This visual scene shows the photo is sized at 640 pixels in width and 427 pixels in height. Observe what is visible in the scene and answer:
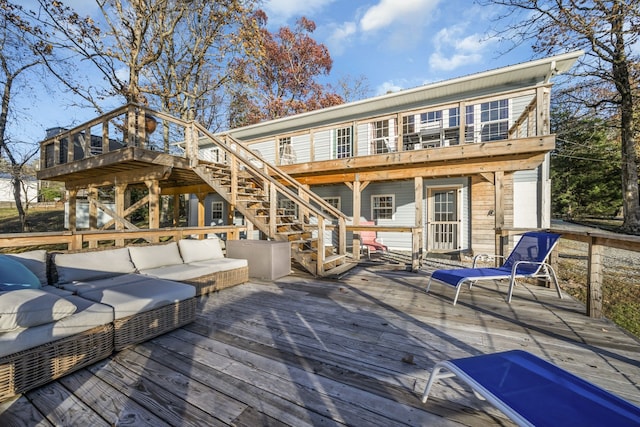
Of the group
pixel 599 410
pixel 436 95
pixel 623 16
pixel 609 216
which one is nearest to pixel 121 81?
pixel 436 95

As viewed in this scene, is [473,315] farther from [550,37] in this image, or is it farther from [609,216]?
[609,216]

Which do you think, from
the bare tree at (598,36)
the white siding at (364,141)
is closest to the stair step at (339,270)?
the white siding at (364,141)

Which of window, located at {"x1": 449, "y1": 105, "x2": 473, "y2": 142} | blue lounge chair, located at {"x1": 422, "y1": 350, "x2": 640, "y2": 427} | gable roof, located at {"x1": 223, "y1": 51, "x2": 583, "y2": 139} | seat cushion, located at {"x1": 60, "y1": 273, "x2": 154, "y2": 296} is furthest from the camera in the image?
window, located at {"x1": 449, "y1": 105, "x2": 473, "y2": 142}

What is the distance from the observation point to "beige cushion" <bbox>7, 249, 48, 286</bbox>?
2766 millimetres

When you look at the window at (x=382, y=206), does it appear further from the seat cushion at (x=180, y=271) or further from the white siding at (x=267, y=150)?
the seat cushion at (x=180, y=271)

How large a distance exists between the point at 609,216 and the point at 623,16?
2046cm

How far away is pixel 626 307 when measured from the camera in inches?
183

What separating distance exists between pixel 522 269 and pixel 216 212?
12.5 m

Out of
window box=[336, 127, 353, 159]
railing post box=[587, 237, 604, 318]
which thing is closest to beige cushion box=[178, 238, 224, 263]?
railing post box=[587, 237, 604, 318]

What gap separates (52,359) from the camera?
1886 millimetres

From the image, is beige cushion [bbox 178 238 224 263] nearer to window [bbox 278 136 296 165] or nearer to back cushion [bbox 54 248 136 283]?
back cushion [bbox 54 248 136 283]

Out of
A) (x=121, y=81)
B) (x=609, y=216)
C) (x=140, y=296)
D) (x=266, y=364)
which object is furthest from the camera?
(x=609, y=216)

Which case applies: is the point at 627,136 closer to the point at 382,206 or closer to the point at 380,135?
the point at 380,135

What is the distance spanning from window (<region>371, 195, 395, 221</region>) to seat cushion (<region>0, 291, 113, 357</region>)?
8.70 meters
